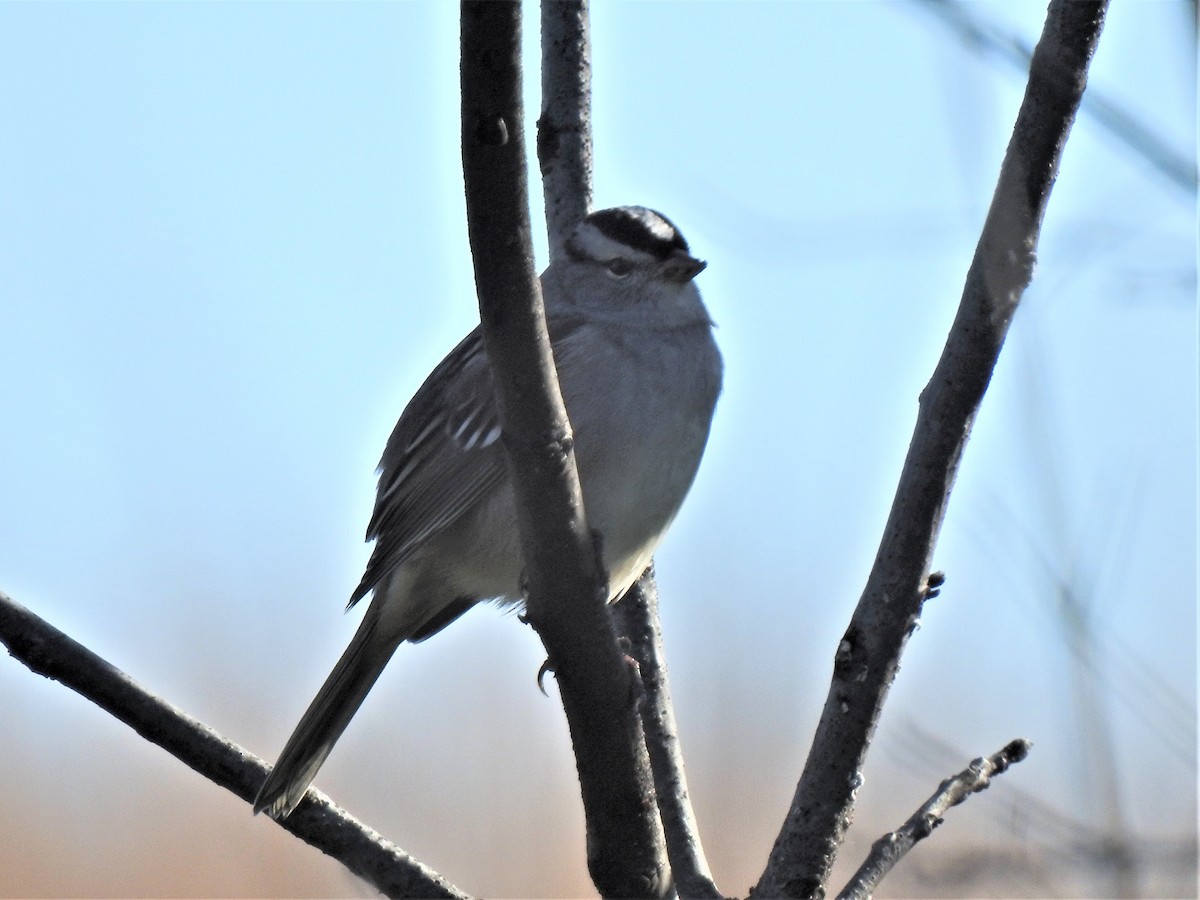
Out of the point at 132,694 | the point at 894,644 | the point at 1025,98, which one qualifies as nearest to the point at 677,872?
the point at 894,644

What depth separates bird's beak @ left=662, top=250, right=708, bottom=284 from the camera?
392 centimetres

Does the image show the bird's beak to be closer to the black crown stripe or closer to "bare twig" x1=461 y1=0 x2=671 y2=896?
the black crown stripe

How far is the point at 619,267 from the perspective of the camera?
3.92 meters

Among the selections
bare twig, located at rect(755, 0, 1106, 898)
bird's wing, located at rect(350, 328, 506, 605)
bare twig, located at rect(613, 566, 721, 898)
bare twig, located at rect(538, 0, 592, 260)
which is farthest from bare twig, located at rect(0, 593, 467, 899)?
bare twig, located at rect(538, 0, 592, 260)

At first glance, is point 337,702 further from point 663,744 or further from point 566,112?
point 566,112

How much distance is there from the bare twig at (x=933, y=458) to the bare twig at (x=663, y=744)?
268mm

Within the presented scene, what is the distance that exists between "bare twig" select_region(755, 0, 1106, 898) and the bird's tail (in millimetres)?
1074

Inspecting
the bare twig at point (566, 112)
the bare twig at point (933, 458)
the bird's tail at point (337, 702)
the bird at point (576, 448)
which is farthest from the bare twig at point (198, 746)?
the bare twig at point (566, 112)

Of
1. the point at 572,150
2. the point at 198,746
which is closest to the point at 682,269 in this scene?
the point at 572,150

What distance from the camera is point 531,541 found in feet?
7.73

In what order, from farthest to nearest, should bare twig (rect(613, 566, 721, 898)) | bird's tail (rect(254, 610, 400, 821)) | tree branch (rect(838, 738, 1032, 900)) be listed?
1. bird's tail (rect(254, 610, 400, 821))
2. bare twig (rect(613, 566, 721, 898))
3. tree branch (rect(838, 738, 1032, 900))

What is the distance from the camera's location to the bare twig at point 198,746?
2.43m

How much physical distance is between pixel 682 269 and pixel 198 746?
6.54 ft

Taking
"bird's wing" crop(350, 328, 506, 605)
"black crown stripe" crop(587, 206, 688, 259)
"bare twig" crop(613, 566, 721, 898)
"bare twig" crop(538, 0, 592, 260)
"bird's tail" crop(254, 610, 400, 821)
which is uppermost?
"bare twig" crop(538, 0, 592, 260)
